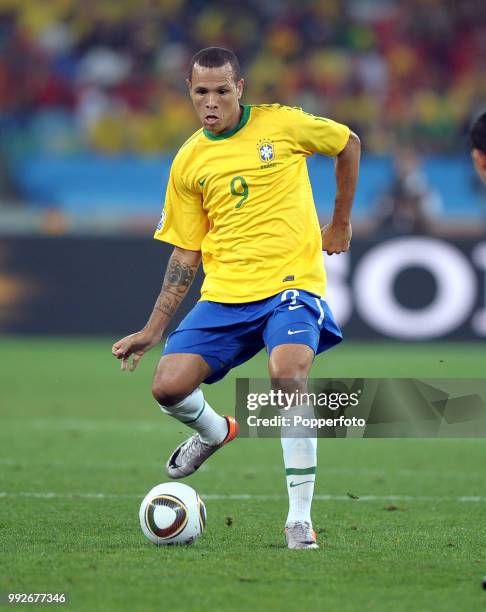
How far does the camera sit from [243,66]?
2166 centimetres

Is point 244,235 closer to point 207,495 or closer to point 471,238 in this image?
point 207,495

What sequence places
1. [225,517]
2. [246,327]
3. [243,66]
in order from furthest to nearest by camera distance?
[243,66] → [225,517] → [246,327]

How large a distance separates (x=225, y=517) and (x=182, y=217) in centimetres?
159

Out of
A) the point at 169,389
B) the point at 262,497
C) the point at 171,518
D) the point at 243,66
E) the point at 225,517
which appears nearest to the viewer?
the point at 171,518

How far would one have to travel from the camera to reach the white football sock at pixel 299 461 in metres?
5.31

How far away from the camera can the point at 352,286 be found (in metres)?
14.9

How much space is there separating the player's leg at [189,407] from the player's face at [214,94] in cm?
113

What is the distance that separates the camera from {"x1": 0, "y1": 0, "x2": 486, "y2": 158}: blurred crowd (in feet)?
66.9

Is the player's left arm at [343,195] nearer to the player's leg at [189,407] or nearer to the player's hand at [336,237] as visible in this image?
the player's hand at [336,237]

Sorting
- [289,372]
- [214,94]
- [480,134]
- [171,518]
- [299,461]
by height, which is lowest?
[171,518]

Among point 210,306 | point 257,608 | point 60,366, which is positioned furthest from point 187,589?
point 60,366

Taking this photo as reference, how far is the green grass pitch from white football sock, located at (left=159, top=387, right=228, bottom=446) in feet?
1.48

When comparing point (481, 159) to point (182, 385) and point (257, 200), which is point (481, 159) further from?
point (182, 385)

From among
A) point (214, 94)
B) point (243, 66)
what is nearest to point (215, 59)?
point (214, 94)
